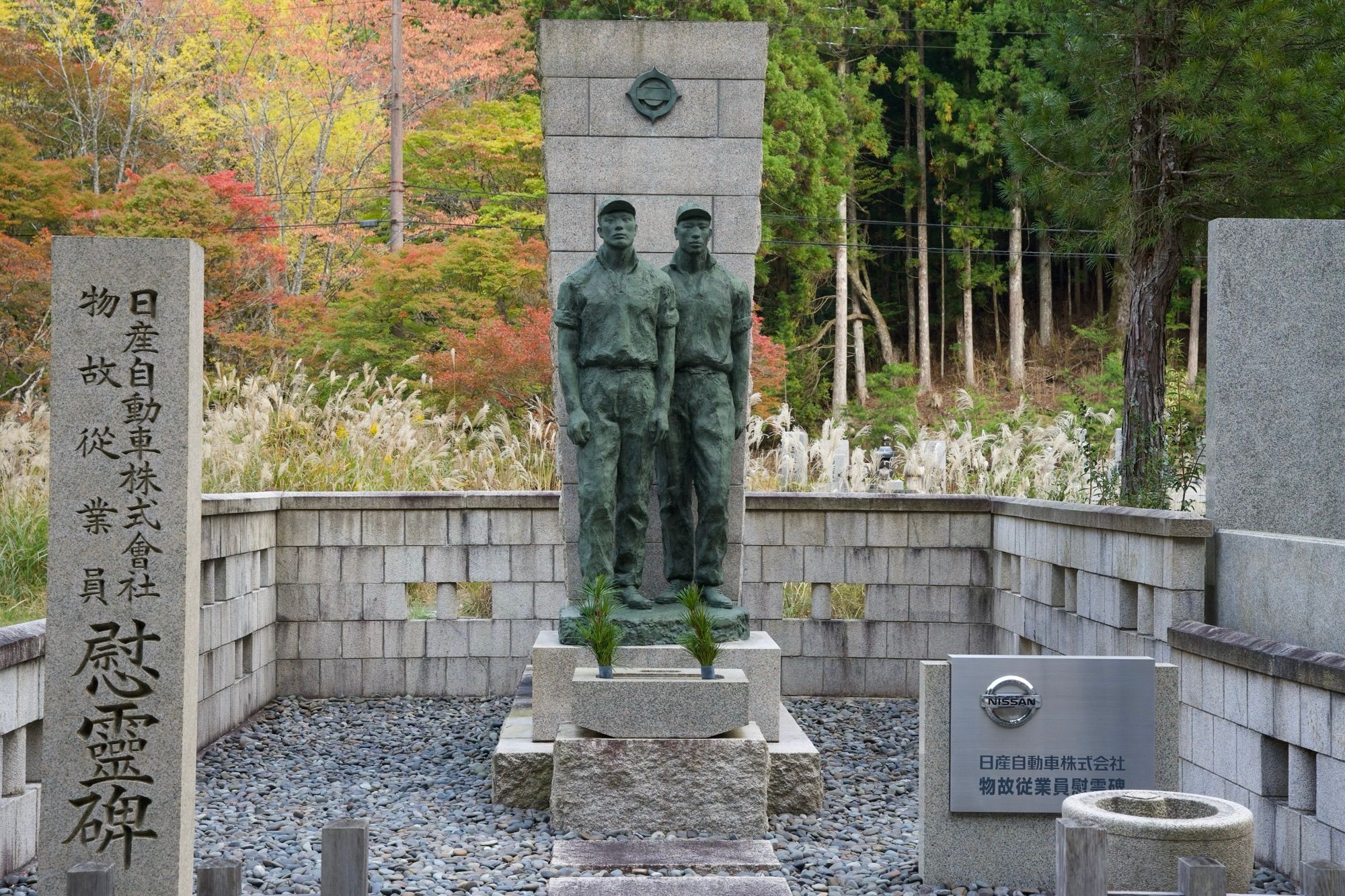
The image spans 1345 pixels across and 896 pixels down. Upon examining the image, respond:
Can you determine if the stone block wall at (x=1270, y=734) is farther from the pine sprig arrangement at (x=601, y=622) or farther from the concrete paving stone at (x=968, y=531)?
the concrete paving stone at (x=968, y=531)

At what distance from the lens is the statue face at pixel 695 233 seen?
6.32 meters

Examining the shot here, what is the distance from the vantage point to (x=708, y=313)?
6375 millimetres

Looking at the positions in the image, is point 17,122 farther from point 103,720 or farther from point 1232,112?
point 103,720

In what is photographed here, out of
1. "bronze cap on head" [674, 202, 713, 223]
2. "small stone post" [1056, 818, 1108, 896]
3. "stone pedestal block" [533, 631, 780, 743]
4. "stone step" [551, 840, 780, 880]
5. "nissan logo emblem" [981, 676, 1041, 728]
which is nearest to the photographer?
"small stone post" [1056, 818, 1108, 896]

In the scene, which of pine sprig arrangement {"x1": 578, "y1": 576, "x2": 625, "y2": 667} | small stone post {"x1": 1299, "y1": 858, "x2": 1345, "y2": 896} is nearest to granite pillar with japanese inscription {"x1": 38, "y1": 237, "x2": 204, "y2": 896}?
pine sprig arrangement {"x1": 578, "y1": 576, "x2": 625, "y2": 667}

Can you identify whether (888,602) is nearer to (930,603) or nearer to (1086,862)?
(930,603)

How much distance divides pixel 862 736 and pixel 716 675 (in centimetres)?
231

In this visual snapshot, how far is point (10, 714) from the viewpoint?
4496 mm

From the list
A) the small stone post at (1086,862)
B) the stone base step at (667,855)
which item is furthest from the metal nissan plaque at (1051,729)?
the small stone post at (1086,862)

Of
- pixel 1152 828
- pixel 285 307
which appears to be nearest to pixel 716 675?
pixel 1152 828

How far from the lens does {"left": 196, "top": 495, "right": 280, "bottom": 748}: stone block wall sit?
276 inches

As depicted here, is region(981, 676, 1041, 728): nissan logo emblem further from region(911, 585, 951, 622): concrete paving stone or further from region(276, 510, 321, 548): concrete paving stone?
region(276, 510, 321, 548): concrete paving stone

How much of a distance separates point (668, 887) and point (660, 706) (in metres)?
0.90

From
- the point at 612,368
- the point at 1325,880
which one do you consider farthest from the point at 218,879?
the point at 612,368
